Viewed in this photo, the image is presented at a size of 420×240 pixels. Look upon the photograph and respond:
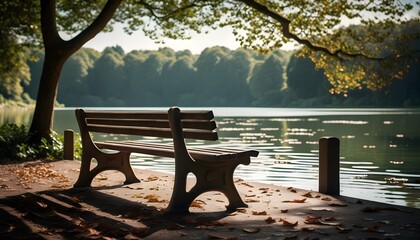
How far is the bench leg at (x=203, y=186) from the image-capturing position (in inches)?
248

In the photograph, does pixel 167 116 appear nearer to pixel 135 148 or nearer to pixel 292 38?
pixel 135 148

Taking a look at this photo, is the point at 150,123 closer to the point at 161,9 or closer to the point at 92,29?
the point at 92,29

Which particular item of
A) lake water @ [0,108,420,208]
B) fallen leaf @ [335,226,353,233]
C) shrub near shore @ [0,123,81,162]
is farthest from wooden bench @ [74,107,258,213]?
shrub near shore @ [0,123,81,162]

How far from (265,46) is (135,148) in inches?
457

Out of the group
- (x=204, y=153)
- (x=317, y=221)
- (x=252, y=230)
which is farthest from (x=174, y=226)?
(x=317, y=221)

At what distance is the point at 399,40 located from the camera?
16797mm

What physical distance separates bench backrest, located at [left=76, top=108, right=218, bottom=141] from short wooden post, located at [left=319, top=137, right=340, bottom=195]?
222 centimetres

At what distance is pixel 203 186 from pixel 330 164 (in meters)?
2.24

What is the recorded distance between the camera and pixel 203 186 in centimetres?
638

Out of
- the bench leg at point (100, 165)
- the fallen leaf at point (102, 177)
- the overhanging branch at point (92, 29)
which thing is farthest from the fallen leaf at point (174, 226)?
the overhanging branch at point (92, 29)

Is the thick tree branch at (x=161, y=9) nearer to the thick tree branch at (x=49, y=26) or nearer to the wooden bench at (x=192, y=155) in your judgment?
the thick tree branch at (x=49, y=26)

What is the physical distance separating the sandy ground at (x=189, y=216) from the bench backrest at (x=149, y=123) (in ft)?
3.05

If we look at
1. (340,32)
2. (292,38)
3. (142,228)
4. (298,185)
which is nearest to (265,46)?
(292,38)

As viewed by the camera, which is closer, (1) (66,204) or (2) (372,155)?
(1) (66,204)
